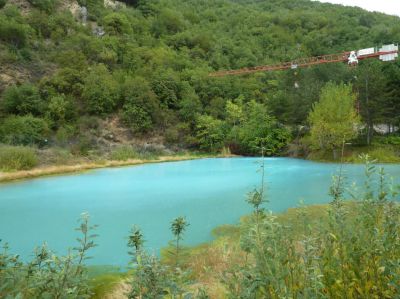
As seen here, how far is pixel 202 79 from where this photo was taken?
4566 cm

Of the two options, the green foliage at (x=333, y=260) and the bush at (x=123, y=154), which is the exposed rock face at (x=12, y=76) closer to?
the bush at (x=123, y=154)

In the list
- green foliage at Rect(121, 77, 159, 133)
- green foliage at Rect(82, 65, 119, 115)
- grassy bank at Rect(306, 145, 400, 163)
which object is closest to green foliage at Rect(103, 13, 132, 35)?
green foliage at Rect(82, 65, 119, 115)

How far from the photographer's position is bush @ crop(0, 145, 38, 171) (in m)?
22.6

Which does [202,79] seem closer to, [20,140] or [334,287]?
[20,140]

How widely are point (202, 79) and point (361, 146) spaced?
23029 mm

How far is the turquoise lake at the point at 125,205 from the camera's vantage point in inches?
339

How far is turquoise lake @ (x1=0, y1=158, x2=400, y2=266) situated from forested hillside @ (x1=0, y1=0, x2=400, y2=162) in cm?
1003

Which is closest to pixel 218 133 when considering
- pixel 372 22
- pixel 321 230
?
pixel 321 230

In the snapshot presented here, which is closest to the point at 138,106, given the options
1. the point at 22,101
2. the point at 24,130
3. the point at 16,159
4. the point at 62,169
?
the point at 22,101

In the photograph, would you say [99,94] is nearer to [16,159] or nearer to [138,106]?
[138,106]

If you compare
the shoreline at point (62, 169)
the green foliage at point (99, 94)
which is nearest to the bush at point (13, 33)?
the green foliage at point (99, 94)

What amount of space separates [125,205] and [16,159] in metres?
14.1

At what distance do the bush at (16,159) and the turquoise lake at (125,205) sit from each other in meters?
4.24

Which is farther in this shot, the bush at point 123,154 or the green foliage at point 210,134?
the green foliage at point 210,134
